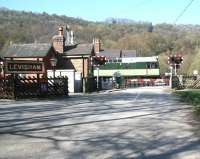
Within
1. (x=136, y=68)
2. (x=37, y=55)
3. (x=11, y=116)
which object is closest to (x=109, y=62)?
(x=136, y=68)

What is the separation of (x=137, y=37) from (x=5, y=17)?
42.8 metres

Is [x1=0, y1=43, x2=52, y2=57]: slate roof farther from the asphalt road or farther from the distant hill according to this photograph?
the distant hill

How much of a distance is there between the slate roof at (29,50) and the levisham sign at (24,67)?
22257 mm

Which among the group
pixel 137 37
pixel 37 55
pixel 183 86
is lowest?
pixel 183 86

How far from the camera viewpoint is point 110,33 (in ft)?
502

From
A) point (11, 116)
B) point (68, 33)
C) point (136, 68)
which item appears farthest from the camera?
point (68, 33)

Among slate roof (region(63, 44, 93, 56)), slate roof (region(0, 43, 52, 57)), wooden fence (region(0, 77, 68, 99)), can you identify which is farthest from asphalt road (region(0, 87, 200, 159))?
slate roof (region(63, 44, 93, 56))

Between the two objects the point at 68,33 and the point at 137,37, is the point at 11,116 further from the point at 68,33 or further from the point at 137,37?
the point at 137,37

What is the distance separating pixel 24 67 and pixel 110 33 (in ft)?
405

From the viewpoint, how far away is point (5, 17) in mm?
124562

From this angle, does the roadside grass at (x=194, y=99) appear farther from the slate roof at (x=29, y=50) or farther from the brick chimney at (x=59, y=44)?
the brick chimney at (x=59, y=44)

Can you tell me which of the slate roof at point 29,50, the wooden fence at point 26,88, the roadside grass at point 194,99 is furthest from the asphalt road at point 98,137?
the slate roof at point 29,50

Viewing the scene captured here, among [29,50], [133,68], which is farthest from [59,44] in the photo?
[133,68]

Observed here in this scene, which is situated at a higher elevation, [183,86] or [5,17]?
[5,17]
